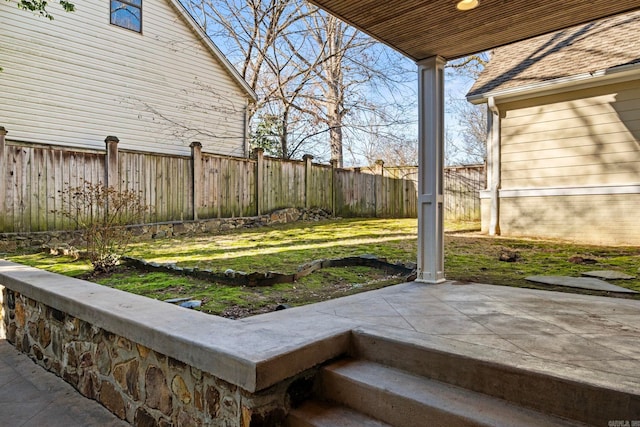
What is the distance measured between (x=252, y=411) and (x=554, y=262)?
4409mm

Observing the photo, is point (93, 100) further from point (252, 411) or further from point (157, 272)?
point (252, 411)

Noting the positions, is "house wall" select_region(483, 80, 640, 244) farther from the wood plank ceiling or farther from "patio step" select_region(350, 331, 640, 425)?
"patio step" select_region(350, 331, 640, 425)

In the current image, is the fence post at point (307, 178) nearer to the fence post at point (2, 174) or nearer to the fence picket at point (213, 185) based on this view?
the fence picket at point (213, 185)

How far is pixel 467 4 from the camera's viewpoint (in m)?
2.49

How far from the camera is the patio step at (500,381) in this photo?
1.29 metres

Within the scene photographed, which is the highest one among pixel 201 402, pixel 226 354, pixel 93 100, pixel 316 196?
pixel 93 100

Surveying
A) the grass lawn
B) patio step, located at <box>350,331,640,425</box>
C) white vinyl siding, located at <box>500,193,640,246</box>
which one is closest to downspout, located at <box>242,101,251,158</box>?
the grass lawn

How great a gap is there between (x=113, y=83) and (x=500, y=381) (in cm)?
1030

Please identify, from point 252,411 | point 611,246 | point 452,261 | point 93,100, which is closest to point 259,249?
point 452,261

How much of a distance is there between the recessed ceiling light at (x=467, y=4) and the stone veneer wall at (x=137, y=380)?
246cm

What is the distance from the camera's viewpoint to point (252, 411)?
155cm

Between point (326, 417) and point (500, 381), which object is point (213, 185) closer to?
point (326, 417)

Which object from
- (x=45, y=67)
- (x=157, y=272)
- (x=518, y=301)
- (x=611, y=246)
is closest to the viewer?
(x=518, y=301)

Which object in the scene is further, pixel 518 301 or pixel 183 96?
pixel 183 96
